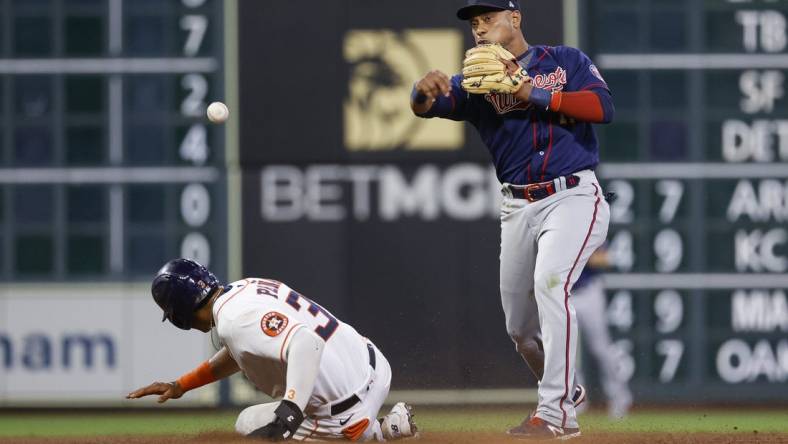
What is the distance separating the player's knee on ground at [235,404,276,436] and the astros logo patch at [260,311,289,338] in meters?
→ 0.58

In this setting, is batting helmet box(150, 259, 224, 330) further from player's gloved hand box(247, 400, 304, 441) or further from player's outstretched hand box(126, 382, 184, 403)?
player's gloved hand box(247, 400, 304, 441)

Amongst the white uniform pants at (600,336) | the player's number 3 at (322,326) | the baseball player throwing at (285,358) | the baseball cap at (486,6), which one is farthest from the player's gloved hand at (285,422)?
the white uniform pants at (600,336)

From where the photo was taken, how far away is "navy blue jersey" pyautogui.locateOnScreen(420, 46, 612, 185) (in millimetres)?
5160

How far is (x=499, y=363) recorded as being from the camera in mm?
8555

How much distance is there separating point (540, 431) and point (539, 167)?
3.31 ft

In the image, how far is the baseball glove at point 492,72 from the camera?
498 cm

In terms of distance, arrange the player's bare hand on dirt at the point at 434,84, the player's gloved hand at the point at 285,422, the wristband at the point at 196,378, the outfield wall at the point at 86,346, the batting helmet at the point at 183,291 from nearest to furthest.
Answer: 1. the player's gloved hand at the point at 285,422
2. the batting helmet at the point at 183,291
3. the player's bare hand on dirt at the point at 434,84
4. the wristband at the point at 196,378
5. the outfield wall at the point at 86,346

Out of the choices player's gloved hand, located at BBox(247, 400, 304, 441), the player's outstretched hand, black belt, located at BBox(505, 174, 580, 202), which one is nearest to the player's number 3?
player's gloved hand, located at BBox(247, 400, 304, 441)

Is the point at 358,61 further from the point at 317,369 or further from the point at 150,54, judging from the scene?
the point at 317,369

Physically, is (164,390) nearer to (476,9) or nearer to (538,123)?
(538,123)

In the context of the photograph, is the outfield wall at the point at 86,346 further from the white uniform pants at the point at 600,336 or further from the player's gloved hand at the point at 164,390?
the player's gloved hand at the point at 164,390

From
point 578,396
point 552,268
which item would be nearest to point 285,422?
point 552,268

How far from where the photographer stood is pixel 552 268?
4.99 metres

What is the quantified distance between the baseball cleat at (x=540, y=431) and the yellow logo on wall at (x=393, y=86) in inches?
149
